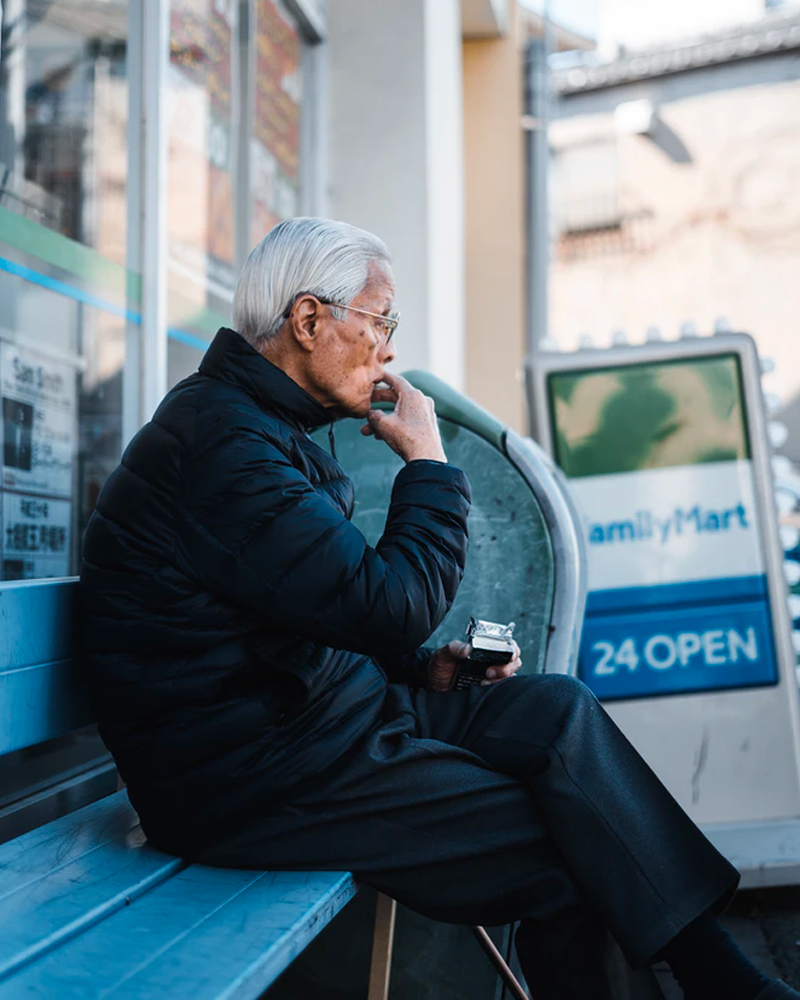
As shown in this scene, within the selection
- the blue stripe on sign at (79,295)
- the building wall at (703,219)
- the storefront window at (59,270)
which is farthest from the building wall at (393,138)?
the building wall at (703,219)

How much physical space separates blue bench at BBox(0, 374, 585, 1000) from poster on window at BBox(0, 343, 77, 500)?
0.74 metres

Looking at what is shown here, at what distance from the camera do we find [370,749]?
1.65 m

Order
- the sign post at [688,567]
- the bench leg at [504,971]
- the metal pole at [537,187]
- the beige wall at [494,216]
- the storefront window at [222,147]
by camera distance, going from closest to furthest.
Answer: the bench leg at [504,971] → the sign post at [688,567] → the storefront window at [222,147] → the metal pole at [537,187] → the beige wall at [494,216]

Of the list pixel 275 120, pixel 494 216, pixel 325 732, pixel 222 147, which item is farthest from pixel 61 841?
pixel 494 216

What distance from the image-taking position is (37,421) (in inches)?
99.8

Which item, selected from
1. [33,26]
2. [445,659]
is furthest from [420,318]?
[445,659]

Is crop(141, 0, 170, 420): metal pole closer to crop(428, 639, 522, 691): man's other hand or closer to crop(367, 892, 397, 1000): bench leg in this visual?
crop(428, 639, 522, 691): man's other hand

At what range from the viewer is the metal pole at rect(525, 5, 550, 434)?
7.10 meters

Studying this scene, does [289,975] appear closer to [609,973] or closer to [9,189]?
[609,973]

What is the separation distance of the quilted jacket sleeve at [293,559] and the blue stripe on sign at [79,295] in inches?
42.3

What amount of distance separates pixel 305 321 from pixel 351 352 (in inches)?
3.6

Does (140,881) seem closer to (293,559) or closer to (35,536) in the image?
(293,559)

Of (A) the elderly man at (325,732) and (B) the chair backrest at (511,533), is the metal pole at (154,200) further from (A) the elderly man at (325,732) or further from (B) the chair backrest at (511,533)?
(A) the elderly man at (325,732)

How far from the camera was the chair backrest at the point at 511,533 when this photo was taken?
2412 millimetres
